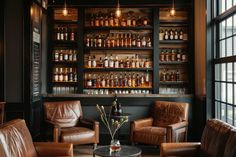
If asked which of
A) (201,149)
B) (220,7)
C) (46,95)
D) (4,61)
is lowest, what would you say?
(201,149)

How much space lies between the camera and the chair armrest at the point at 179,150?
159 inches

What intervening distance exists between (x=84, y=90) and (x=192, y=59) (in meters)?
2.39

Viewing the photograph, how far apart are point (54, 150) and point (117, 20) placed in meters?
3.93

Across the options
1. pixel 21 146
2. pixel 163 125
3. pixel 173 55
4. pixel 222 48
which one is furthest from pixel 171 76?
pixel 21 146

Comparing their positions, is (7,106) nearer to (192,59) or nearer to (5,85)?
(5,85)

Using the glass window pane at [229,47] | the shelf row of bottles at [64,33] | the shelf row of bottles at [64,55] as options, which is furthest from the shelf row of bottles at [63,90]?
the glass window pane at [229,47]

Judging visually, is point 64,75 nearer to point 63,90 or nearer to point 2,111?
point 63,90

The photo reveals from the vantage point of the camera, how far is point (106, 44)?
721 cm

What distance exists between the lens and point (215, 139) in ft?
11.8

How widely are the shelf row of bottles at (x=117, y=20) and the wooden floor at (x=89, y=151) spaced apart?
8.49 ft

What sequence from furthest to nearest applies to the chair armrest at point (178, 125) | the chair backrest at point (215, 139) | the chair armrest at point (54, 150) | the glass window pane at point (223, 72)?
the chair armrest at point (178, 125)
the glass window pane at point (223, 72)
the chair armrest at point (54, 150)
the chair backrest at point (215, 139)

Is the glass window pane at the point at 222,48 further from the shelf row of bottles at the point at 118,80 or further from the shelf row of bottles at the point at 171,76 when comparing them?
the shelf row of bottles at the point at 118,80

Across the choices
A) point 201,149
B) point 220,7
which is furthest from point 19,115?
point 220,7

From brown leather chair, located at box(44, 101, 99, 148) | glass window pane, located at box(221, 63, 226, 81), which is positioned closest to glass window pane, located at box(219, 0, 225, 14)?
glass window pane, located at box(221, 63, 226, 81)
